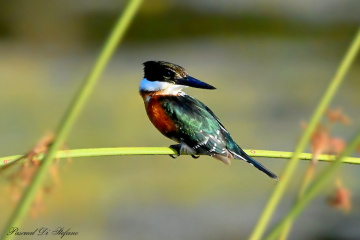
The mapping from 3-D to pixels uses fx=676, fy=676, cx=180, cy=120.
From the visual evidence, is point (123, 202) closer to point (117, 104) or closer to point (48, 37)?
point (117, 104)

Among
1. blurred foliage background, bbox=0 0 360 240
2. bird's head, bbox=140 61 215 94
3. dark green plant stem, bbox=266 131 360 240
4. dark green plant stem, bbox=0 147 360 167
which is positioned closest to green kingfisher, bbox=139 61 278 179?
bird's head, bbox=140 61 215 94

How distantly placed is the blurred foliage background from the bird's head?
1.61 meters

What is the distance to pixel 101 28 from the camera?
186 inches

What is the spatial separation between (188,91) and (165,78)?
2297 mm

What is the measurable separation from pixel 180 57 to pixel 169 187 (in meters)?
1.21

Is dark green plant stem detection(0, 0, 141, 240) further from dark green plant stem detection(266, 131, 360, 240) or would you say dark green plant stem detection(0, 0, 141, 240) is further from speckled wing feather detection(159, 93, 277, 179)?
speckled wing feather detection(159, 93, 277, 179)

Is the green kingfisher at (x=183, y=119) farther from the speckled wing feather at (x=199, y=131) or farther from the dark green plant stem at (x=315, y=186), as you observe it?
the dark green plant stem at (x=315, y=186)

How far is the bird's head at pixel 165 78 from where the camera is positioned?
1.71 m

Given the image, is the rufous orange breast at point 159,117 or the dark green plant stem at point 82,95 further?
the rufous orange breast at point 159,117

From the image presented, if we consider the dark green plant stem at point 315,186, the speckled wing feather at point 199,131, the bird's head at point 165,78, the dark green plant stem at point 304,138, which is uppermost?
the bird's head at point 165,78

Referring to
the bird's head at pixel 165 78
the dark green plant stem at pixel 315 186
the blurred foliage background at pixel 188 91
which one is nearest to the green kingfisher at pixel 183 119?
the bird's head at pixel 165 78

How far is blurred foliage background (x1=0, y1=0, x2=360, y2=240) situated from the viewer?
3.50 metres

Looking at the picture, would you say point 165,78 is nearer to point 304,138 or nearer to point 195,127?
point 195,127

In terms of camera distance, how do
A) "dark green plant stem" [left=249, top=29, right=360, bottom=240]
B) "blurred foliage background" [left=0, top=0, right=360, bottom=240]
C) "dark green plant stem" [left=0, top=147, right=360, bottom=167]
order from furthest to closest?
"blurred foliage background" [left=0, top=0, right=360, bottom=240] < "dark green plant stem" [left=0, top=147, right=360, bottom=167] < "dark green plant stem" [left=249, top=29, right=360, bottom=240]
